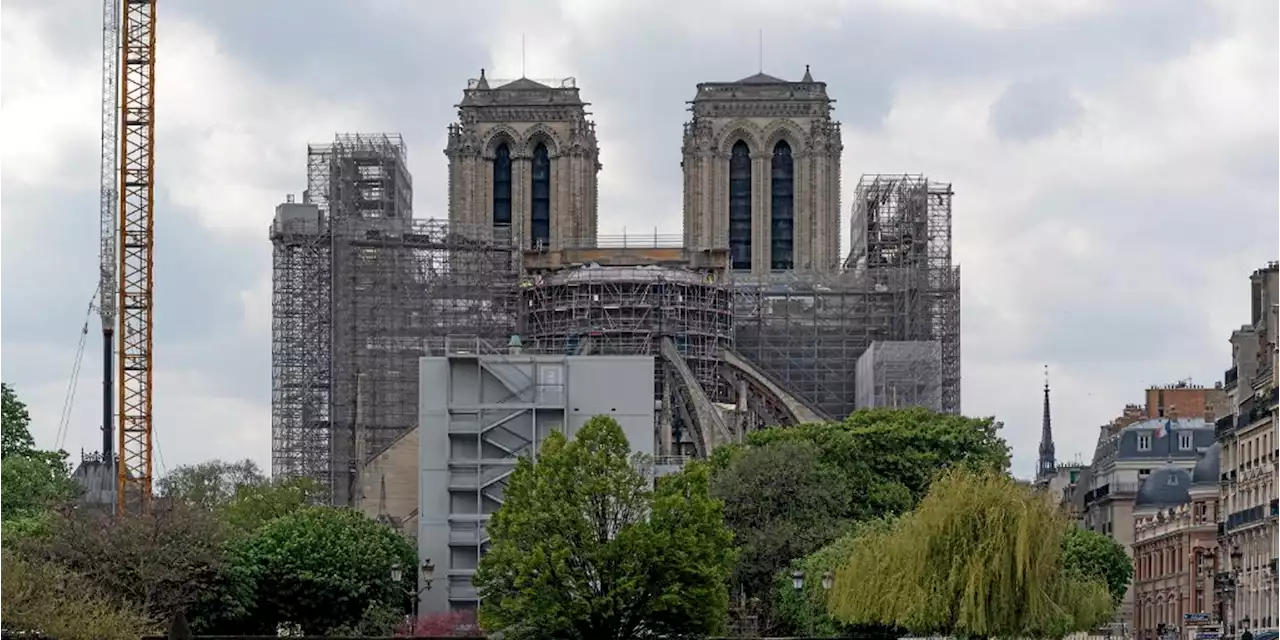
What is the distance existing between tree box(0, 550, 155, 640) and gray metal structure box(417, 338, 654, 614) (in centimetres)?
2099

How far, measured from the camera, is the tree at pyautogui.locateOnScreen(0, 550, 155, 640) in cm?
6088

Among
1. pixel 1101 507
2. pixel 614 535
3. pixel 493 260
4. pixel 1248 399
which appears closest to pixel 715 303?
pixel 493 260

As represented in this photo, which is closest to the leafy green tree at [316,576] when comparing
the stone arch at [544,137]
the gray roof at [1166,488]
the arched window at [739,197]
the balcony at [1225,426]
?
the balcony at [1225,426]

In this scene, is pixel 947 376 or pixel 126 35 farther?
pixel 947 376

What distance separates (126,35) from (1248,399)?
42.4 metres

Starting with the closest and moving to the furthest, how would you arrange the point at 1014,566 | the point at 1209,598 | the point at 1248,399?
the point at 1014,566, the point at 1248,399, the point at 1209,598

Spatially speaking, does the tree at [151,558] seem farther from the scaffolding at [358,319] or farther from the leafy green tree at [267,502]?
the scaffolding at [358,319]

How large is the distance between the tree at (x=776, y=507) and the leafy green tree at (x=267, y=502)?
585 inches

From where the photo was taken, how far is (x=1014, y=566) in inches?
2345

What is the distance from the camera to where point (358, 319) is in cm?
11794

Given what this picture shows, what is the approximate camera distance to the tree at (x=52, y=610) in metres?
60.9

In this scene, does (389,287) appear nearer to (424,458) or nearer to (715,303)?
(715,303)

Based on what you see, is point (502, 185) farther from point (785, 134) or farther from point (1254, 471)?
point (1254, 471)

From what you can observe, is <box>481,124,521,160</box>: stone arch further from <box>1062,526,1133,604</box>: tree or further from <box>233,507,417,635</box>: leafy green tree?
<box>233,507,417,635</box>: leafy green tree
